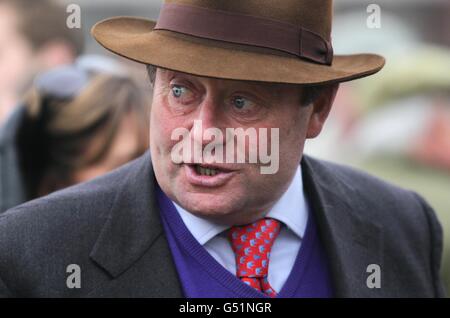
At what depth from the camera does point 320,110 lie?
11.1ft

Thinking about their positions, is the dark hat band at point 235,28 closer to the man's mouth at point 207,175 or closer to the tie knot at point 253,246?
the man's mouth at point 207,175

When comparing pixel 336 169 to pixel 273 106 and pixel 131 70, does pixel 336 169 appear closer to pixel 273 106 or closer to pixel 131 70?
pixel 273 106

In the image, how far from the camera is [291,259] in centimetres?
334

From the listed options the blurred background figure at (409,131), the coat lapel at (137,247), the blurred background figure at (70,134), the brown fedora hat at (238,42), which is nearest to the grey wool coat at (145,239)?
the coat lapel at (137,247)

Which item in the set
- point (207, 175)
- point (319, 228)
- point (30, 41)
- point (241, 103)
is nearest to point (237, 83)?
point (241, 103)

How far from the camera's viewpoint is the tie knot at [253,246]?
3.19m

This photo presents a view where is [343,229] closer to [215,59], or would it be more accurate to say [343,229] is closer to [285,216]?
[285,216]

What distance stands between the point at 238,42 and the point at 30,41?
2536 mm

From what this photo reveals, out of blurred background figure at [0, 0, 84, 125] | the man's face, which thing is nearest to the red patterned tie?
the man's face

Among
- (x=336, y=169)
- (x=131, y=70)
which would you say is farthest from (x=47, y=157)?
(x=336, y=169)

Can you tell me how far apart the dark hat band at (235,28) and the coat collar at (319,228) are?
53cm

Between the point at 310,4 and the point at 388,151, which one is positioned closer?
the point at 310,4
